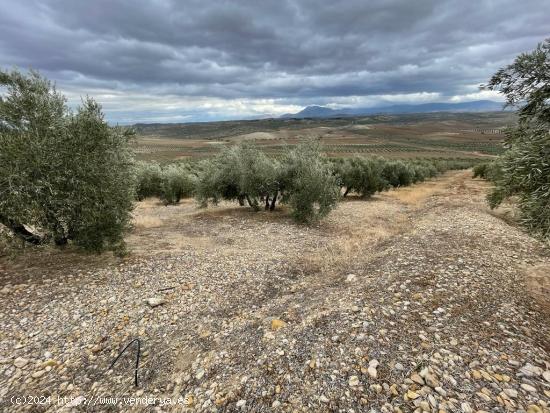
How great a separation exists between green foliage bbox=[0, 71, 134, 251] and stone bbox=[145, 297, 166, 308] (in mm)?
4984

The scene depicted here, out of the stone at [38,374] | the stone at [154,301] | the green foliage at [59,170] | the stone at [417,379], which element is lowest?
the stone at [154,301]

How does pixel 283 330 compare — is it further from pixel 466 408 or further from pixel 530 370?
pixel 530 370

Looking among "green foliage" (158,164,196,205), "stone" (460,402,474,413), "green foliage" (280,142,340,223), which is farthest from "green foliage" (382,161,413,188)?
"stone" (460,402,474,413)

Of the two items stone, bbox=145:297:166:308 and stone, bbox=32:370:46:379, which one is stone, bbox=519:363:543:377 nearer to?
stone, bbox=145:297:166:308

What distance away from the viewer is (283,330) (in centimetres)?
855

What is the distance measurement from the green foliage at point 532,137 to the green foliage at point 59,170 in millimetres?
16101

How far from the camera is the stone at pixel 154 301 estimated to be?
10.7m

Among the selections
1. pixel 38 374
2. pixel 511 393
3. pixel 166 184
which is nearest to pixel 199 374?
pixel 38 374

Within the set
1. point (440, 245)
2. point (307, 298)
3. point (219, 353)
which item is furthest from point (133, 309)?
point (440, 245)

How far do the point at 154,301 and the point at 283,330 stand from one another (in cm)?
526

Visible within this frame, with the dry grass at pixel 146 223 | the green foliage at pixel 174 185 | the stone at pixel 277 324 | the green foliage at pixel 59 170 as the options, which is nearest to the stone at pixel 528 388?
the stone at pixel 277 324

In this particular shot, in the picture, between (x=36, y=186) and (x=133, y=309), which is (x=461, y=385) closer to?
(x=133, y=309)

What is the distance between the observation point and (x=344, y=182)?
45344mm

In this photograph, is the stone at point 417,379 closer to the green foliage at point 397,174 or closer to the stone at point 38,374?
the stone at point 38,374
